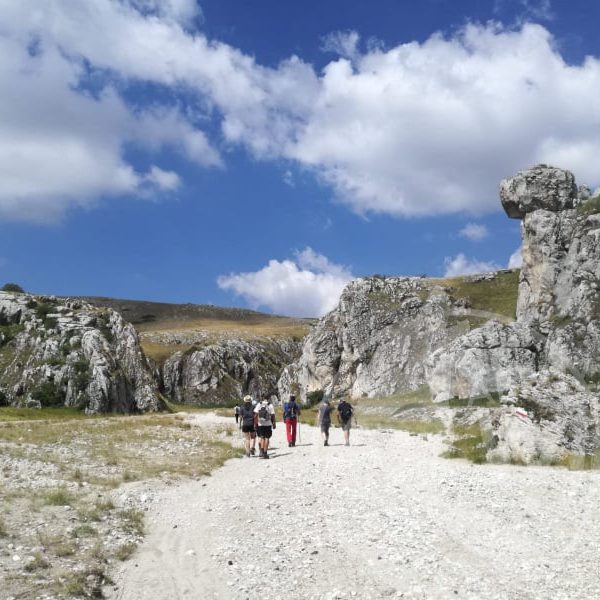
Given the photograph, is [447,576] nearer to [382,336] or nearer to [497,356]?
[497,356]

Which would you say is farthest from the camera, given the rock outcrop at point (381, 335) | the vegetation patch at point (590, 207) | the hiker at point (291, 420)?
the rock outcrop at point (381, 335)

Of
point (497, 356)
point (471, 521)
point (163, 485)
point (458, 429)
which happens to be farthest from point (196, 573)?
point (497, 356)

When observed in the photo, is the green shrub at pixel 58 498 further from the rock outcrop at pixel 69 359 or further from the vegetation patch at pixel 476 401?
the rock outcrop at pixel 69 359

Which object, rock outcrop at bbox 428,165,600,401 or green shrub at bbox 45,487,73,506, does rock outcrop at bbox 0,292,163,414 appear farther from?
green shrub at bbox 45,487,73,506

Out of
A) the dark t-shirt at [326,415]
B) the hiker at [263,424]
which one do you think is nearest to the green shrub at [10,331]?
the dark t-shirt at [326,415]

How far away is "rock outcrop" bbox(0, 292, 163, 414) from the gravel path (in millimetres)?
48739

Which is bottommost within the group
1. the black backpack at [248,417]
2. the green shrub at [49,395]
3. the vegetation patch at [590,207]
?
the green shrub at [49,395]

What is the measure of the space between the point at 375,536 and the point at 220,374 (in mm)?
123080

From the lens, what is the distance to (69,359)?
68.9 meters

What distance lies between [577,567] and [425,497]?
6029mm

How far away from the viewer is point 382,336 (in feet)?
264

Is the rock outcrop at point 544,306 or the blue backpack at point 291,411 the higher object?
the rock outcrop at point 544,306

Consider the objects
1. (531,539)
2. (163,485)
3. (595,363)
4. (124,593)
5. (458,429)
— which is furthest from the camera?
(595,363)

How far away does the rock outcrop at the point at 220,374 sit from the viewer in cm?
13062
